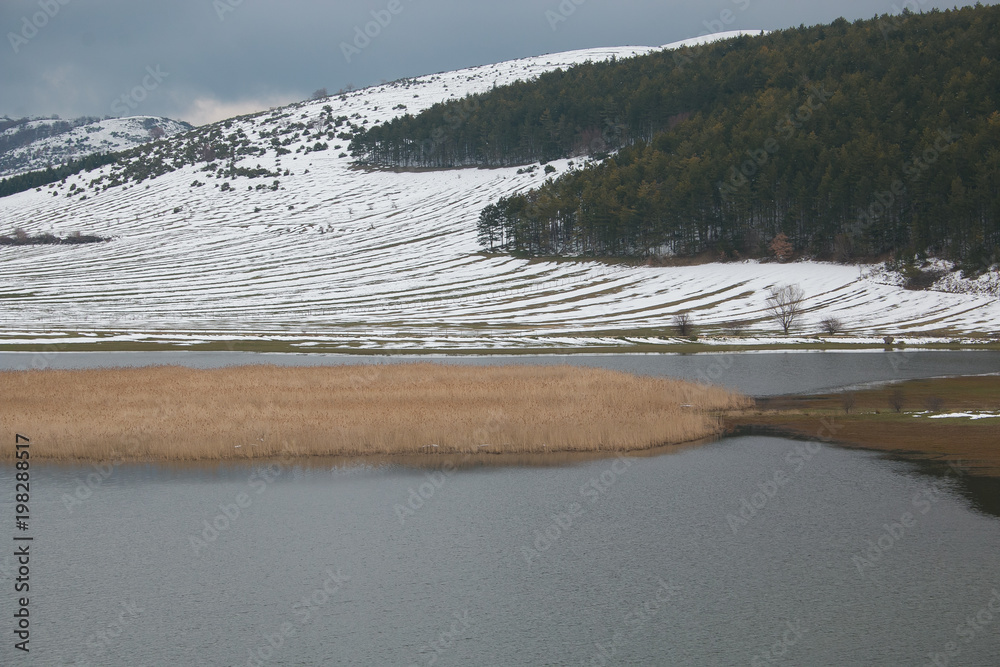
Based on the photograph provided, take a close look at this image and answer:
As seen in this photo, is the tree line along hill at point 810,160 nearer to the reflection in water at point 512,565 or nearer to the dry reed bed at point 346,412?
the dry reed bed at point 346,412

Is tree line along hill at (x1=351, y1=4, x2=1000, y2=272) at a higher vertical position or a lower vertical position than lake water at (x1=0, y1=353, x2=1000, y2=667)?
higher

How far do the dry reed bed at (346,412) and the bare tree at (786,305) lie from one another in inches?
1763

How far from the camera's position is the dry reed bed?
32.5m

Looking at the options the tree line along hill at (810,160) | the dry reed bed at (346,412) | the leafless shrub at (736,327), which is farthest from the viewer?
the tree line along hill at (810,160)

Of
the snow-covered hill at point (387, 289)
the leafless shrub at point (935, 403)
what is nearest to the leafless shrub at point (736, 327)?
the snow-covered hill at point (387, 289)

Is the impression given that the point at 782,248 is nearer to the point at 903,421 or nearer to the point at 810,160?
the point at 810,160

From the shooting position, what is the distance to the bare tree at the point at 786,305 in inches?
3429

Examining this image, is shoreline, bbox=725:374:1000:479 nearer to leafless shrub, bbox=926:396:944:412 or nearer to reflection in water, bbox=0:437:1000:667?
leafless shrub, bbox=926:396:944:412

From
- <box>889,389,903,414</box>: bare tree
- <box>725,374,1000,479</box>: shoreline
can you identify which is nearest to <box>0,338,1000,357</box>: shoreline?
<box>725,374,1000,479</box>: shoreline

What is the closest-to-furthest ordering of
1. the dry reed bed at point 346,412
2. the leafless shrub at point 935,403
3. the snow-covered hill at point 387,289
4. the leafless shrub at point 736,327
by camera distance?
the dry reed bed at point 346,412
the leafless shrub at point 935,403
the leafless shrub at point 736,327
the snow-covered hill at point 387,289

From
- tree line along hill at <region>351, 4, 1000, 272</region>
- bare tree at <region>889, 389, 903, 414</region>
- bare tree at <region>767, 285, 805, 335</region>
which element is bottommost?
bare tree at <region>767, 285, 805, 335</region>

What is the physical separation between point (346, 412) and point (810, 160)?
346ft

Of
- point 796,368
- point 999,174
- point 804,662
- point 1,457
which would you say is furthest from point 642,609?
point 999,174

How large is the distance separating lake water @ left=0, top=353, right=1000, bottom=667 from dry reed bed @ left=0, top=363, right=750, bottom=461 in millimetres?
2023
